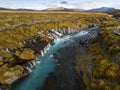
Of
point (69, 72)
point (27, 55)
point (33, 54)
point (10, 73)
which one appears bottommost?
point (33, 54)

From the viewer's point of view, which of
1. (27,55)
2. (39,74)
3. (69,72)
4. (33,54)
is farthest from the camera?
(33,54)

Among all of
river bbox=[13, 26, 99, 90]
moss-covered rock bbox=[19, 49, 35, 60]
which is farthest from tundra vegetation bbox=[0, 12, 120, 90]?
river bbox=[13, 26, 99, 90]

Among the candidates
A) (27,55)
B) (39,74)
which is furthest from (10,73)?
(27,55)

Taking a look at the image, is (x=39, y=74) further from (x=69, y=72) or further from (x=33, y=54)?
(x=33, y=54)

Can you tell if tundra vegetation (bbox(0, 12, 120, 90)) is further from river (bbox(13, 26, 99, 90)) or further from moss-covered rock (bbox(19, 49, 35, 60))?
river (bbox(13, 26, 99, 90))

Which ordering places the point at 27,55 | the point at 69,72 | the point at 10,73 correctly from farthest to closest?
the point at 27,55, the point at 10,73, the point at 69,72

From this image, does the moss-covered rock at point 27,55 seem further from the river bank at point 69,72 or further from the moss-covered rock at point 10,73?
the river bank at point 69,72

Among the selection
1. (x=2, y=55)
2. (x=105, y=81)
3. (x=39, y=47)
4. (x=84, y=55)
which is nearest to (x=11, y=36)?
(x=39, y=47)

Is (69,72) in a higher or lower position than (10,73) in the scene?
higher

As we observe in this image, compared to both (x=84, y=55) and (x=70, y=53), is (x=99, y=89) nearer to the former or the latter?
(x=84, y=55)

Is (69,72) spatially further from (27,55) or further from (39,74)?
(27,55)

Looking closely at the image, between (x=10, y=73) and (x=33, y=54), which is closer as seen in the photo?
(x=10, y=73)
